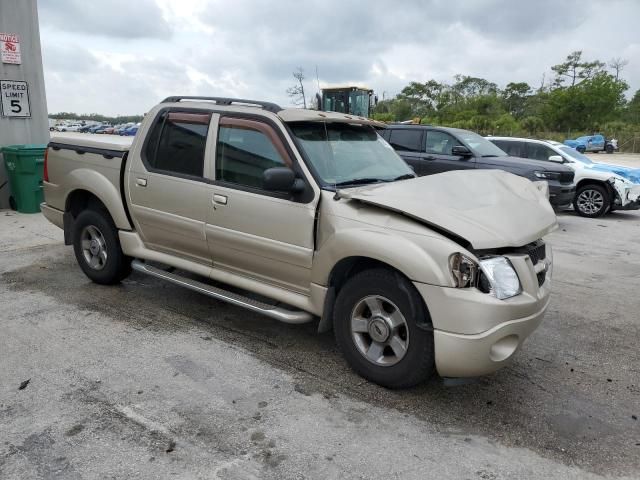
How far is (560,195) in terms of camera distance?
10.4 m

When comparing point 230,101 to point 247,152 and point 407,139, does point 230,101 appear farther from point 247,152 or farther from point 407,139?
point 407,139

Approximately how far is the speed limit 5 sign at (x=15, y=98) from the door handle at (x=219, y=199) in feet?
24.5

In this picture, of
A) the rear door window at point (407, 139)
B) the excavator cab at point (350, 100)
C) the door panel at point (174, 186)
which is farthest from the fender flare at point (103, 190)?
the excavator cab at point (350, 100)

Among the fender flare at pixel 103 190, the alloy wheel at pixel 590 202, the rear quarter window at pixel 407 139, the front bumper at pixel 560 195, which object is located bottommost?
the alloy wheel at pixel 590 202

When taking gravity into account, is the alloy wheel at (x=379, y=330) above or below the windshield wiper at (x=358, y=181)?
below

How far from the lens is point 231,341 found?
4316 mm

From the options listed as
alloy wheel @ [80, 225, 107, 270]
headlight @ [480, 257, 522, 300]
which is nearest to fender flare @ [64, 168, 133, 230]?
alloy wheel @ [80, 225, 107, 270]

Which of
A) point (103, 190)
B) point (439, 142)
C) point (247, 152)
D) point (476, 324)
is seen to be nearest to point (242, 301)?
point (247, 152)

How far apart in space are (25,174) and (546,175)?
31.5 ft

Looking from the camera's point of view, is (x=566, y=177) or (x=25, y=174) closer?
(x=25, y=174)

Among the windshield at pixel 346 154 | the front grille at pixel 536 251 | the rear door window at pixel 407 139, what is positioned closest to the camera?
the front grille at pixel 536 251

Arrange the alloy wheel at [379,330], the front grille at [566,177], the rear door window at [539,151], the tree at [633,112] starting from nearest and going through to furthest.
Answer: the alloy wheel at [379,330] → the front grille at [566,177] → the rear door window at [539,151] → the tree at [633,112]

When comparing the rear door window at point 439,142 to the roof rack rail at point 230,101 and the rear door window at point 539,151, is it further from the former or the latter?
the roof rack rail at point 230,101

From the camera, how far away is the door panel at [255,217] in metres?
3.87
